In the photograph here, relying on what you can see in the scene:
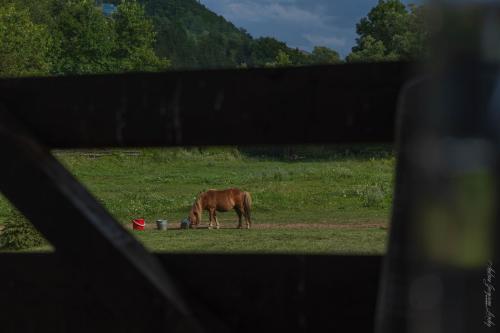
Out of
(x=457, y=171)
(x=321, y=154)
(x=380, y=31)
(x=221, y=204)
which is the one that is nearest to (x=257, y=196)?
(x=221, y=204)

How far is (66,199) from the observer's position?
209 centimetres

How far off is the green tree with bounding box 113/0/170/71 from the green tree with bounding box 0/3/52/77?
19059mm

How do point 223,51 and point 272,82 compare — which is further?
point 223,51

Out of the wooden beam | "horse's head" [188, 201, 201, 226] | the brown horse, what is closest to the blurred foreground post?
the wooden beam

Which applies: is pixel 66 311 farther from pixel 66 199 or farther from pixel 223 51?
pixel 223 51

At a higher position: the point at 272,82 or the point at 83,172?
the point at 272,82

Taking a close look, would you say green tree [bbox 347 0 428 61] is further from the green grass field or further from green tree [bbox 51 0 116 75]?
the green grass field

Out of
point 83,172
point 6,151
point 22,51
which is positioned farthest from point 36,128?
point 22,51

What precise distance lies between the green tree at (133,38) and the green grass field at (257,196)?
3594 centimetres

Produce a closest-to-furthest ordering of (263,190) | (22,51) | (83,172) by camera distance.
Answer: (263,190)
(83,172)
(22,51)

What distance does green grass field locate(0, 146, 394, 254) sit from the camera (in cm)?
1733

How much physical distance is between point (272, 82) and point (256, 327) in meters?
0.64

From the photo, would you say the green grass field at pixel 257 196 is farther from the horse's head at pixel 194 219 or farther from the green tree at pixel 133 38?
the green tree at pixel 133 38

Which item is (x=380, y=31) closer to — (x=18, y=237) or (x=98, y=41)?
(x=98, y=41)
